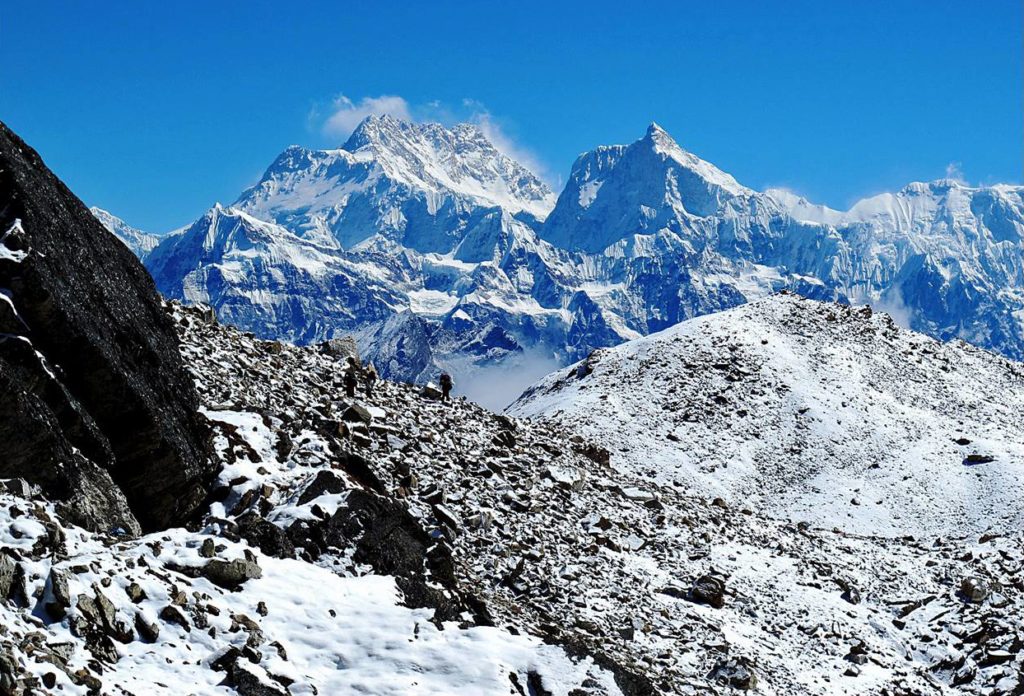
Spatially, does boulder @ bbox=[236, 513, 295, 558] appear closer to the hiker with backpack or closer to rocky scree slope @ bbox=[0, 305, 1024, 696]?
rocky scree slope @ bbox=[0, 305, 1024, 696]

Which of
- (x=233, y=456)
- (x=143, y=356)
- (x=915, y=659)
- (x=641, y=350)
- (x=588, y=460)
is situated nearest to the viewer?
(x=143, y=356)

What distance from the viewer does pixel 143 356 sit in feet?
76.3

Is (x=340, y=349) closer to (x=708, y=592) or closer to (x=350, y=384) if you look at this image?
(x=350, y=384)

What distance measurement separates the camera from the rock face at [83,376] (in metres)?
19.4

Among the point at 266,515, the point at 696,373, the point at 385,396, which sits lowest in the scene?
the point at 266,515

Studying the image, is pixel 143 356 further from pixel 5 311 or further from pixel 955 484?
pixel 955 484

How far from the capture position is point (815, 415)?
66500 mm

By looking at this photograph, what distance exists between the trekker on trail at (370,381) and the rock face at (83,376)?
1260 cm

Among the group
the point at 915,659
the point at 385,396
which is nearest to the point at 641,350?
the point at 385,396

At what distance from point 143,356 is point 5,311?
12.0 feet

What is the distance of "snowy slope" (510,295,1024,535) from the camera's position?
55.3 metres

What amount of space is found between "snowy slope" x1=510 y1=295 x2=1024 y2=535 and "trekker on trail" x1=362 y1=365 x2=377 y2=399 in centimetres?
2003

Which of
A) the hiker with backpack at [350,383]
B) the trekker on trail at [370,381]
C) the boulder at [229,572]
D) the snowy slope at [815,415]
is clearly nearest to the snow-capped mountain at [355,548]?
the boulder at [229,572]

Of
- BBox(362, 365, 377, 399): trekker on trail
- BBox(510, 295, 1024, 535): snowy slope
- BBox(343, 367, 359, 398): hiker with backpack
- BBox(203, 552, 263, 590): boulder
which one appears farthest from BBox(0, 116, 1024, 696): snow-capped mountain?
BBox(510, 295, 1024, 535): snowy slope
